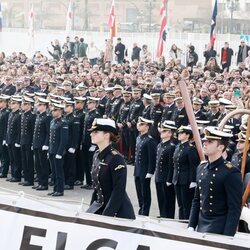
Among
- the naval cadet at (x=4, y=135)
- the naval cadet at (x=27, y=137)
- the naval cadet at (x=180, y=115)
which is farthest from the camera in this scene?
the naval cadet at (x=4, y=135)

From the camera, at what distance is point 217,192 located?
7730 mm

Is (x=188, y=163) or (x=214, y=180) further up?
(x=214, y=180)

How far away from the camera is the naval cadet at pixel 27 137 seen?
1678cm

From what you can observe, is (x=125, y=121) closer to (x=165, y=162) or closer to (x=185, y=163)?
(x=165, y=162)

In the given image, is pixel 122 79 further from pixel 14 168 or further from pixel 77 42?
pixel 77 42

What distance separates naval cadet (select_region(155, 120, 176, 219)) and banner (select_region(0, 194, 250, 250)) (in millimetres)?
6522

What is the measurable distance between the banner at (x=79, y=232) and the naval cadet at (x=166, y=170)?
21.4 ft

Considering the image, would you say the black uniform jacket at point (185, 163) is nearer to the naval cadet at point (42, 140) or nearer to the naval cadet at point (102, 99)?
the naval cadet at point (42, 140)

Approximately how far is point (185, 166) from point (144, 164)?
1.12 metres

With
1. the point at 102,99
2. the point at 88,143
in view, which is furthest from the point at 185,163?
the point at 102,99

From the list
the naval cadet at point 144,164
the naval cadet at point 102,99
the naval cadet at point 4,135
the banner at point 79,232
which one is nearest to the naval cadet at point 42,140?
the naval cadet at point 4,135

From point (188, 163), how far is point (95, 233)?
658cm

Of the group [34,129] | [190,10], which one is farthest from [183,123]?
[190,10]

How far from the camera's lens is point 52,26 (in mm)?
73188
